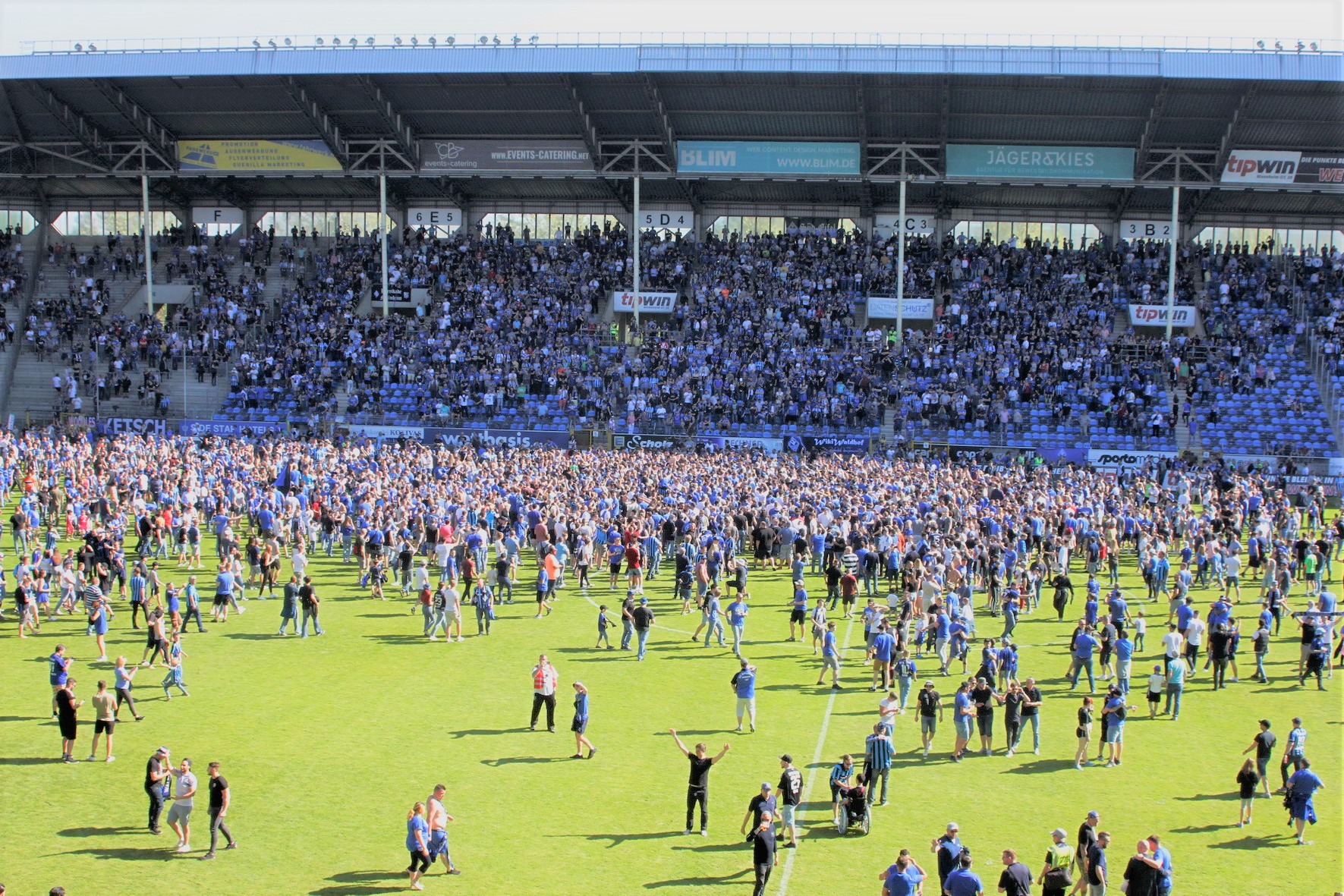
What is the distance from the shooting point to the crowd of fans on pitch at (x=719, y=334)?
5094 cm

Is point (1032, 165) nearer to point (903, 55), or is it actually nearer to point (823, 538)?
point (903, 55)

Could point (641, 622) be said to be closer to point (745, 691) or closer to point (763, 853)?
point (745, 691)

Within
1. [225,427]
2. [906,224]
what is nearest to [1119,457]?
[906,224]

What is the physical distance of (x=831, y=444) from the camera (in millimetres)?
49219

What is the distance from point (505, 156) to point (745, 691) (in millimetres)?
44217

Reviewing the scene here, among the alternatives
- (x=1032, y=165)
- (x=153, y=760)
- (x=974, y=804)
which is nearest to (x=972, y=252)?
(x=1032, y=165)

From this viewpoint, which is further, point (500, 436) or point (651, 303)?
point (651, 303)

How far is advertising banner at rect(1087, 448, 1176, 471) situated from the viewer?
152ft

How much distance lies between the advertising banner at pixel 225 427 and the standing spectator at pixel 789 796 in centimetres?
4135

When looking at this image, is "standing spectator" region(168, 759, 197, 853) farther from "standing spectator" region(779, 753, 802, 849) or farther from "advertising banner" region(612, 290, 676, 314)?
"advertising banner" region(612, 290, 676, 314)

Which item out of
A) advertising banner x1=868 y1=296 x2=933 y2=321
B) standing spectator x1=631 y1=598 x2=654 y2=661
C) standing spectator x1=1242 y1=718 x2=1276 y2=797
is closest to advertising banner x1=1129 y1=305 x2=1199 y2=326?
advertising banner x1=868 y1=296 x2=933 y2=321

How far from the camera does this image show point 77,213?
224 feet

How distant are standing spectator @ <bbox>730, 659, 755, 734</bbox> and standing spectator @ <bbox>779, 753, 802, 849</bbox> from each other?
3.05 m

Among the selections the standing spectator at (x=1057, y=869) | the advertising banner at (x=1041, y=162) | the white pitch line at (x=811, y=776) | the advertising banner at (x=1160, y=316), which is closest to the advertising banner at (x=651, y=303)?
the advertising banner at (x=1041, y=162)
